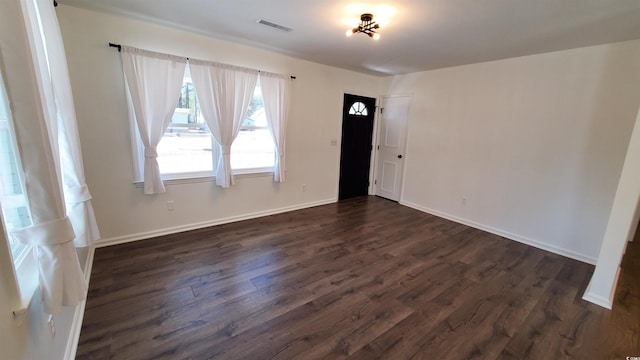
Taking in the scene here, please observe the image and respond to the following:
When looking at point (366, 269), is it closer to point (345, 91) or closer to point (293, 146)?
point (293, 146)

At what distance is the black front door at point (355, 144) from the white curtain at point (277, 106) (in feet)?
4.44

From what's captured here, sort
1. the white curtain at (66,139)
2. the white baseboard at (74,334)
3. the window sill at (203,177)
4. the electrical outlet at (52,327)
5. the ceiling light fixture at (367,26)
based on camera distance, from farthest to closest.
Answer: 1. the window sill at (203,177)
2. the ceiling light fixture at (367,26)
3. the white curtain at (66,139)
4. the white baseboard at (74,334)
5. the electrical outlet at (52,327)

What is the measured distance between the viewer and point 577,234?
3.18m

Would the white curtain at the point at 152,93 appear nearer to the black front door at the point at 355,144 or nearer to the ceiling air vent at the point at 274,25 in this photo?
the ceiling air vent at the point at 274,25

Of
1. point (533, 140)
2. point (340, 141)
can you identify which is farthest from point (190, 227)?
point (533, 140)

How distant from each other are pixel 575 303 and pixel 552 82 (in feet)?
8.41

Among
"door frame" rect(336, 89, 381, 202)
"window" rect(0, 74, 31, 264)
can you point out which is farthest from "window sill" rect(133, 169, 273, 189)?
"window" rect(0, 74, 31, 264)

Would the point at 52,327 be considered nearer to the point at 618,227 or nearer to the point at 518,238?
the point at 618,227

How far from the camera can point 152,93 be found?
295 centimetres

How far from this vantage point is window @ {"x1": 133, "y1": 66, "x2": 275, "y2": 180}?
3246mm

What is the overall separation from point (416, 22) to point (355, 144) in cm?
286

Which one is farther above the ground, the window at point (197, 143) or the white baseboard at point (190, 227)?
the window at point (197, 143)

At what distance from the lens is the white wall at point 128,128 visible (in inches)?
106

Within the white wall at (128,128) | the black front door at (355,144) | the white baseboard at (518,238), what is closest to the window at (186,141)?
the white wall at (128,128)
